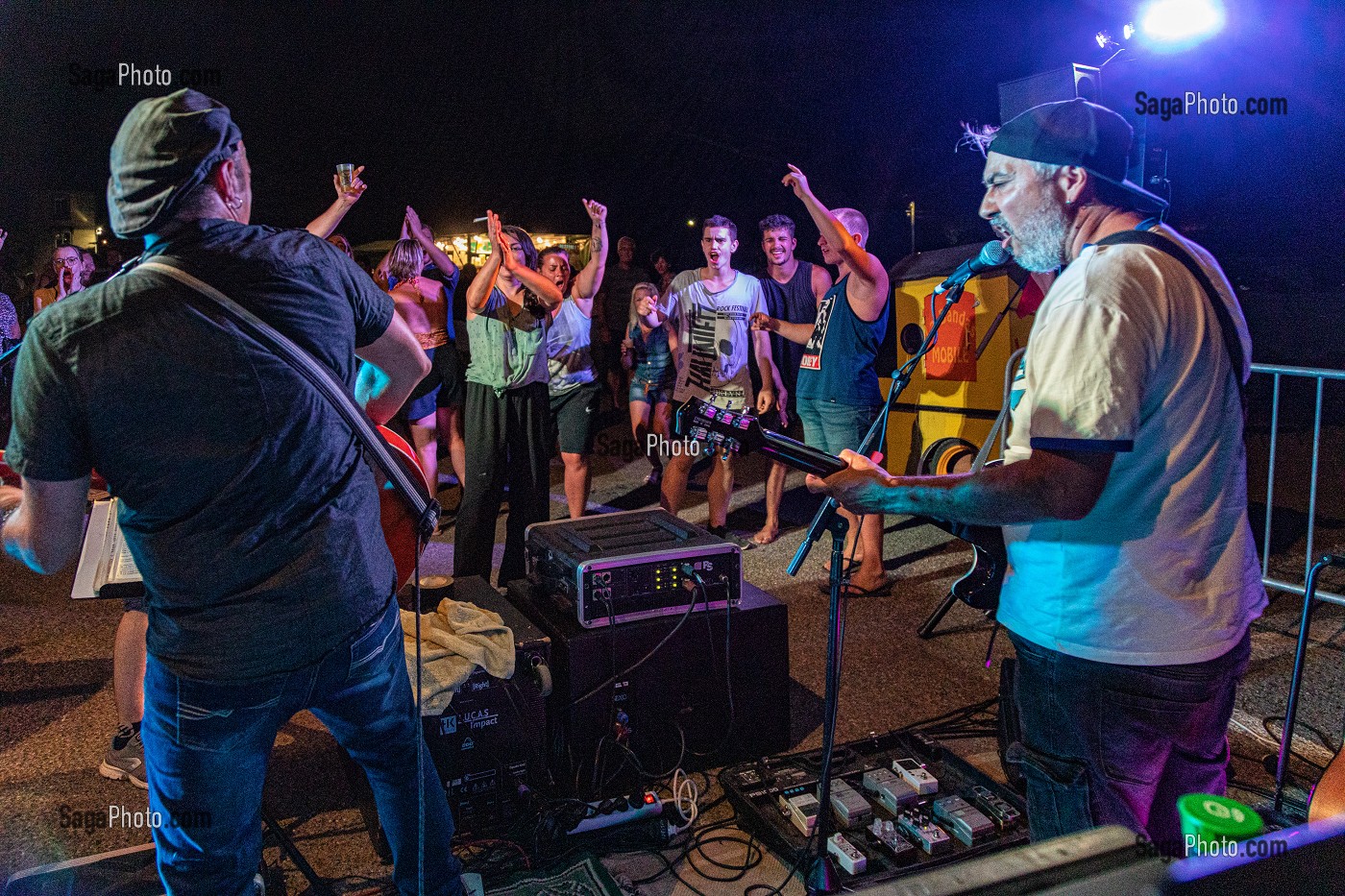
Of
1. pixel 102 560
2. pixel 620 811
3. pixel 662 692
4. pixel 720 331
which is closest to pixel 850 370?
pixel 720 331

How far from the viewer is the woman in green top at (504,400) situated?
505 centimetres

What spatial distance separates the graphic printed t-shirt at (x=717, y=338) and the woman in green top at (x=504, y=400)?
1062 millimetres

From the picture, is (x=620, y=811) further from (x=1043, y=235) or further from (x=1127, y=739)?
(x=1043, y=235)

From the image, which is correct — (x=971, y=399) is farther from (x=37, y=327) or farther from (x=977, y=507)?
(x=37, y=327)

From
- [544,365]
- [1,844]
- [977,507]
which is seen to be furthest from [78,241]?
[977,507]

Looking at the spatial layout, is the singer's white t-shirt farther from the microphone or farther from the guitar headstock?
the microphone

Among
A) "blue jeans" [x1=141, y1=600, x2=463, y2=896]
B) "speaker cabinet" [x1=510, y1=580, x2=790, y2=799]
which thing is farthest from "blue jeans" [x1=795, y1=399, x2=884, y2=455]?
"blue jeans" [x1=141, y1=600, x2=463, y2=896]

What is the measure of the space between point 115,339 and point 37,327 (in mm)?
145

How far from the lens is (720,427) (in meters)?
2.24

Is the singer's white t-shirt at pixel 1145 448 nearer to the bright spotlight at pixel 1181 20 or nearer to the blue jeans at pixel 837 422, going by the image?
the blue jeans at pixel 837 422

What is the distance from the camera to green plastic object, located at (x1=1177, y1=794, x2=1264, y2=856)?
824 mm

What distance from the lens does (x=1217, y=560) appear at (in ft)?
5.30

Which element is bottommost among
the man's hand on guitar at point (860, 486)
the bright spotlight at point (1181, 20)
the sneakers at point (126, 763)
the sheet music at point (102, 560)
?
the sneakers at point (126, 763)

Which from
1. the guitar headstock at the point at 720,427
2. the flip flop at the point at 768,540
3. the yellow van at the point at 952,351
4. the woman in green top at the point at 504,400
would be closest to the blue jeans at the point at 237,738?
the guitar headstock at the point at 720,427
